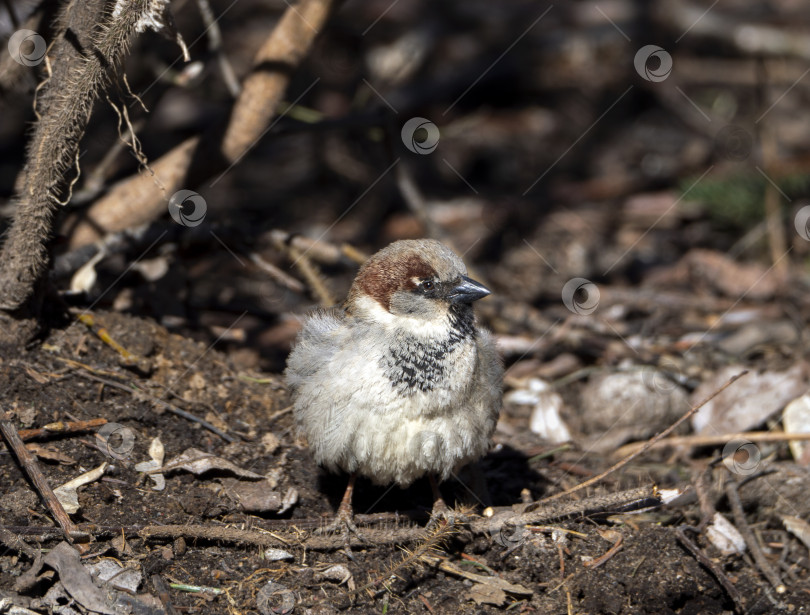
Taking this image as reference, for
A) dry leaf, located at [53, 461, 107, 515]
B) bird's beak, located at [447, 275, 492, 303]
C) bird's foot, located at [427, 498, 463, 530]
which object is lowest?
dry leaf, located at [53, 461, 107, 515]

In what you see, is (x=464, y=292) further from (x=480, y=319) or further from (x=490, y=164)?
(x=490, y=164)

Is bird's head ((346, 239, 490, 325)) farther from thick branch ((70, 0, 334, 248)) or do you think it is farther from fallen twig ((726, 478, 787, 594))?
fallen twig ((726, 478, 787, 594))

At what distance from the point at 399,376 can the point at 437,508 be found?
767mm

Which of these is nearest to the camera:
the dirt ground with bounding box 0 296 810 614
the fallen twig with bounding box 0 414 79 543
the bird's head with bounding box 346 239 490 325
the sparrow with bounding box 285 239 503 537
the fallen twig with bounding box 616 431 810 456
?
the fallen twig with bounding box 0 414 79 543

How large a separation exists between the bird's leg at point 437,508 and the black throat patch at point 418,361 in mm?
599

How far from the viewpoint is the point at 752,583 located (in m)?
3.96

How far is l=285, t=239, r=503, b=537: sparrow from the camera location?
11.7 feet

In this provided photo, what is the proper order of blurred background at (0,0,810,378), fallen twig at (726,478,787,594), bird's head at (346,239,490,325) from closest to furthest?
bird's head at (346,239,490,325), fallen twig at (726,478,787,594), blurred background at (0,0,810,378)

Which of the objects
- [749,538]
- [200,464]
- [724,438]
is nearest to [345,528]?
[200,464]

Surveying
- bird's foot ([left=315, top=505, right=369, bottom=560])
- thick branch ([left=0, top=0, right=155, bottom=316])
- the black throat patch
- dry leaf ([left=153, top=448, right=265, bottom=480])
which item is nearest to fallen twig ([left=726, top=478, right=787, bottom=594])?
the black throat patch

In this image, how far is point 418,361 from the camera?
11.9 feet

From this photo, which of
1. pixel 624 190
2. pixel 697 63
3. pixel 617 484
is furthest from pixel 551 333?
pixel 697 63

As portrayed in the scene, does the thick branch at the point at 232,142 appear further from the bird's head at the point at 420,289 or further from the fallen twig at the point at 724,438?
the fallen twig at the point at 724,438

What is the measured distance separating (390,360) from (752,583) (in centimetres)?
195
